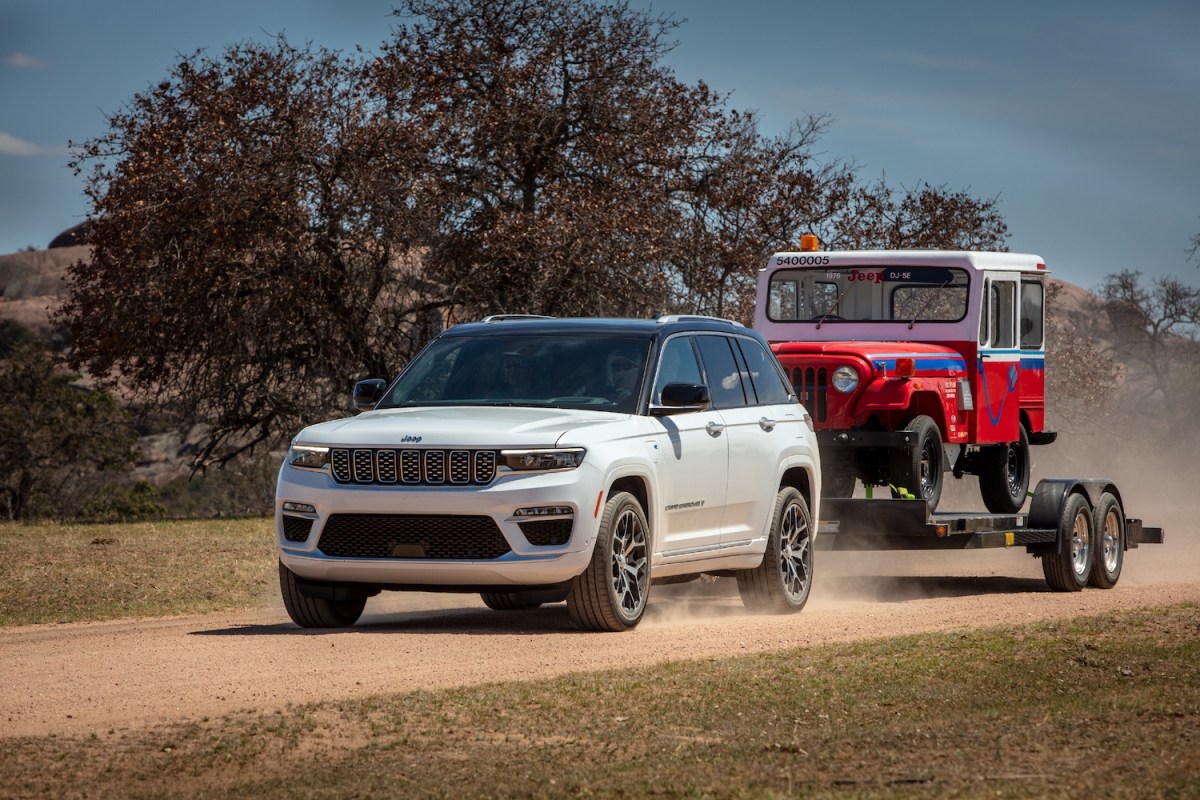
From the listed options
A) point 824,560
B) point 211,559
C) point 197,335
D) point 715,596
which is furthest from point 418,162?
point 715,596

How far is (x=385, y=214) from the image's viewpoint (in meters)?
25.7

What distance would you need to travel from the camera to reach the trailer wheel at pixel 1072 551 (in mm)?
14587

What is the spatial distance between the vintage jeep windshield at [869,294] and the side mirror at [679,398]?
5158mm

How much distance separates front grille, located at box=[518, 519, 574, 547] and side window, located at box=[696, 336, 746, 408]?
211cm

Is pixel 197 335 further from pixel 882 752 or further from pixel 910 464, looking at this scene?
pixel 882 752

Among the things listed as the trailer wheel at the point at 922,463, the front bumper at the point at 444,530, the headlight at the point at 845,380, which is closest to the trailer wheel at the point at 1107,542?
the trailer wheel at the point at 922,463

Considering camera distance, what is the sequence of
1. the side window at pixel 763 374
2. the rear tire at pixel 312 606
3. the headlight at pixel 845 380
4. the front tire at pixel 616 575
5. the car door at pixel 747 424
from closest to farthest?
the front tire at pixel 616 575, the rear tire at pixel 312 606, the car door at pixel 747 424, the side window at pixel 763 374, the headlight at pixel 845 380

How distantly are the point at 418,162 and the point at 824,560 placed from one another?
12387mm

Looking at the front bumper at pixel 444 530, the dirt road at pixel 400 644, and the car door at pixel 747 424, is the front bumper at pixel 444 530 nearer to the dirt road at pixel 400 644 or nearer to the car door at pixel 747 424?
the dirt road at pixel 400 644

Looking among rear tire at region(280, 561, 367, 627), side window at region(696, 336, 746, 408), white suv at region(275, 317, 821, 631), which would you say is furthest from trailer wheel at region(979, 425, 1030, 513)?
rear tire at region(280, 561, 367, 627)

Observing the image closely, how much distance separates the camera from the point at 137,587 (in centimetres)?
1506

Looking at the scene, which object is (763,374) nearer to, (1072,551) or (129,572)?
(1072,551)

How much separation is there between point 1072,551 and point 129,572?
8.38 meters

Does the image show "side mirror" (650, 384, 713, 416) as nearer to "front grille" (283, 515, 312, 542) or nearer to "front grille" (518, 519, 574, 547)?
"front grille" (518, 519, 574, 547)
